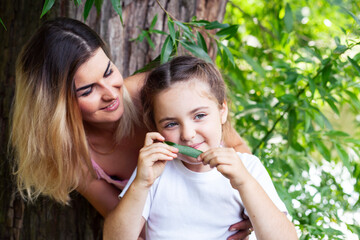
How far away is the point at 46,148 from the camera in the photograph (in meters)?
1.87

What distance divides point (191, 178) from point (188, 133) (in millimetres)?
248

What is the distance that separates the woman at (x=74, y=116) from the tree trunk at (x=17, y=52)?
0.22 meters

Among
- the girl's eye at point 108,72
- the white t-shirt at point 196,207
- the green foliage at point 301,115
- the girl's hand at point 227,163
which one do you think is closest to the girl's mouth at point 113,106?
the girl's eye at point 108,72

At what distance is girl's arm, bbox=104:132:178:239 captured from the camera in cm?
146

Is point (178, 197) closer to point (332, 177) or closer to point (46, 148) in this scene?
point (46, 148)

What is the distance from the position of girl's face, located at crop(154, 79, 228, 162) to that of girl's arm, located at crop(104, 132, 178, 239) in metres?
0.06

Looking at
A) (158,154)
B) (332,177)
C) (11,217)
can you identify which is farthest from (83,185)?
(332,177)

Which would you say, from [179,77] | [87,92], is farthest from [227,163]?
[87,92]

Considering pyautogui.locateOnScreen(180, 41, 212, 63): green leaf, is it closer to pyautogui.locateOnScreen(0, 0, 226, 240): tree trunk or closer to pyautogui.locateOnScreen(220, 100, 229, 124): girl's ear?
pyautogui.locateOnScreen(220, 100, 229, 124): girl's ear

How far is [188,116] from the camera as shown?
1.49 meters

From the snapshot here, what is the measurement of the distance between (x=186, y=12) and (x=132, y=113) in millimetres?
695

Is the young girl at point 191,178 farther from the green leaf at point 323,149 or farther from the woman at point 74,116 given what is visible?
the green leaf at point 323,149

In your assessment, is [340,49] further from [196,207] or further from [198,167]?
[196,207]

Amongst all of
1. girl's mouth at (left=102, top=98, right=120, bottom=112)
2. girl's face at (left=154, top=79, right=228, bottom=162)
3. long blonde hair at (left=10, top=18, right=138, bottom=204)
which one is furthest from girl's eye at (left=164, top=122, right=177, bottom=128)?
long blonde hair at (left=10, top=18, right=138, bottom=204)
